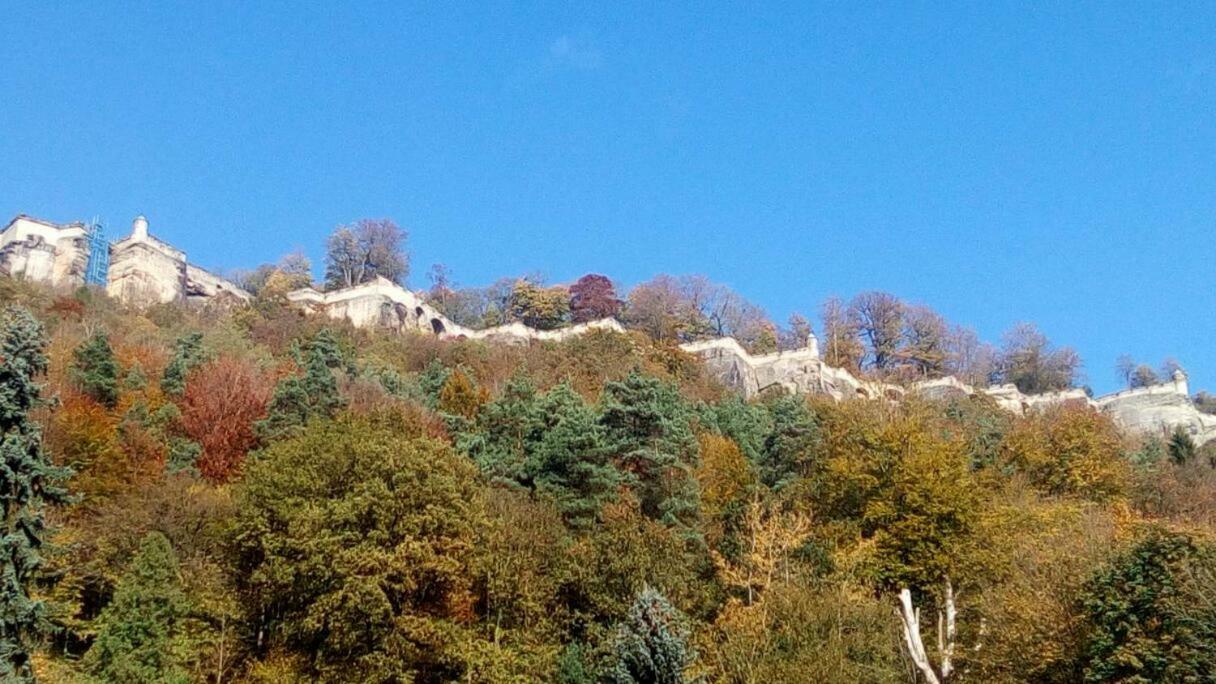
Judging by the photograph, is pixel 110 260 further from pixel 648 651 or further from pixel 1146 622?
pixel 1146 622

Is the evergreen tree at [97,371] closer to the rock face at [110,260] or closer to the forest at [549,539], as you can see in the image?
the forest at [549,539]

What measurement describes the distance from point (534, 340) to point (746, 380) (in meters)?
13.3

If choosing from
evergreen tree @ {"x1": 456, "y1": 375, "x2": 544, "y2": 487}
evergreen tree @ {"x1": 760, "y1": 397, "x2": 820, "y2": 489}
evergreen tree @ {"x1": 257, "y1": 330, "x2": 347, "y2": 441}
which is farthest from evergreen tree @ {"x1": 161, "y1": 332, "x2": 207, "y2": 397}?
evergreen tree @ {"x1": 760, "y1": 397, "x2": 820, "y2": 489}

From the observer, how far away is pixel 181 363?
38281 mm

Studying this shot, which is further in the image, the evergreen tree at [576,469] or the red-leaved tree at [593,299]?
the red-leaved tree at [593,299]

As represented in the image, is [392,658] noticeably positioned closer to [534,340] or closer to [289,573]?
[289,573]

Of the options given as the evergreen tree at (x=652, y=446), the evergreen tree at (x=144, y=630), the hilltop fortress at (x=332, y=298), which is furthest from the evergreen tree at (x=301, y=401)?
the hilltop fortress at (x=332, y=298)

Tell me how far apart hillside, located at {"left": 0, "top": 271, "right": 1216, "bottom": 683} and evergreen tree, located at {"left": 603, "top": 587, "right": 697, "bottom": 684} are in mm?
54

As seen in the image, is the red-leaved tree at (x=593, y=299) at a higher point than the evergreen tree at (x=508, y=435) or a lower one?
higher

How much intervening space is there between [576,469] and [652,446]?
148 inches

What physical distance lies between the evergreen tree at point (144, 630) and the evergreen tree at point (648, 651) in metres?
10.9

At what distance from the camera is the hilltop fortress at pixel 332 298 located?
199 feet

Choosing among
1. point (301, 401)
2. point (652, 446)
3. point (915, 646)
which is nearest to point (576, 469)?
point (652, 446)

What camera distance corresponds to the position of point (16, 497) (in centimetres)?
1644
